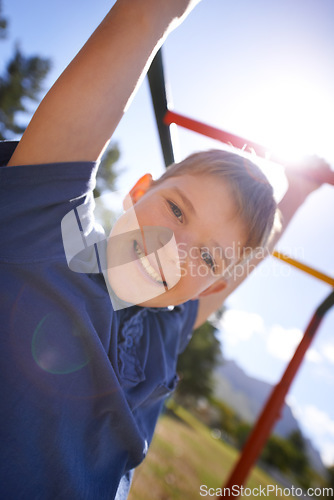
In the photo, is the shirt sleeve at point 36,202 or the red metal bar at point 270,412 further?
the red metal bar at point 270,412

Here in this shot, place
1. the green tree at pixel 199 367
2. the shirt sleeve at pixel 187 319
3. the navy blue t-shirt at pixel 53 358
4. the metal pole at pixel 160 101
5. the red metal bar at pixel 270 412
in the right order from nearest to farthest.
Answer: the navy blue t-shirt at pixel 53 358
the metal pole at pixel 160 101
the shirt sleeve at pixel 187 319
the red metal bar at pixel 270 412
the green tree at pixel 199 367

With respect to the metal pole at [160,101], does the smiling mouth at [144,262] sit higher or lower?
lower

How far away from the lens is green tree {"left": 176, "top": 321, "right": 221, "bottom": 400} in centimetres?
1368

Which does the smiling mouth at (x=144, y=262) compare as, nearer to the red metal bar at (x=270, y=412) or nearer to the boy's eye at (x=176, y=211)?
the boy's eye at (x=176, y=211)

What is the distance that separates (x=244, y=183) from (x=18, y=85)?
1099 cm

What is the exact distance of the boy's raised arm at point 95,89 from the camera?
53 cm

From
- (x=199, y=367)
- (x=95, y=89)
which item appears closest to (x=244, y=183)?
(x=95, y=89)

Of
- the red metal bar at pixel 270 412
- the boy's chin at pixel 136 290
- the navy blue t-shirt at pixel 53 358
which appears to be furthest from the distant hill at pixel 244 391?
the navy blue t-shirt at pixel 53 358

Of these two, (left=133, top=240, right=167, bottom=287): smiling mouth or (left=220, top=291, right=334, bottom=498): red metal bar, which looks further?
(left=220, top=291, right=334, bottom=498): red metal bar

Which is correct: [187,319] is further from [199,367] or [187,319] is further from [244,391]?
[244,391]

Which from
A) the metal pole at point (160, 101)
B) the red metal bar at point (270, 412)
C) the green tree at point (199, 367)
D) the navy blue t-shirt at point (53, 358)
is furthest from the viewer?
the green tree at point (199, 367)

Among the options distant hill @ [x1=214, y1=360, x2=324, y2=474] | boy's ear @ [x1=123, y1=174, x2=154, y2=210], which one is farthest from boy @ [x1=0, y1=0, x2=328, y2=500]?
distant hill @ [x1=214, y1=360, x2=324, y2=474]

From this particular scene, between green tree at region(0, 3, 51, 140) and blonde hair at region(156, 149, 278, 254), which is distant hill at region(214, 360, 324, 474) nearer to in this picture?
green tree at region(0, 3, 51, 140)

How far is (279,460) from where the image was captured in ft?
79.6
